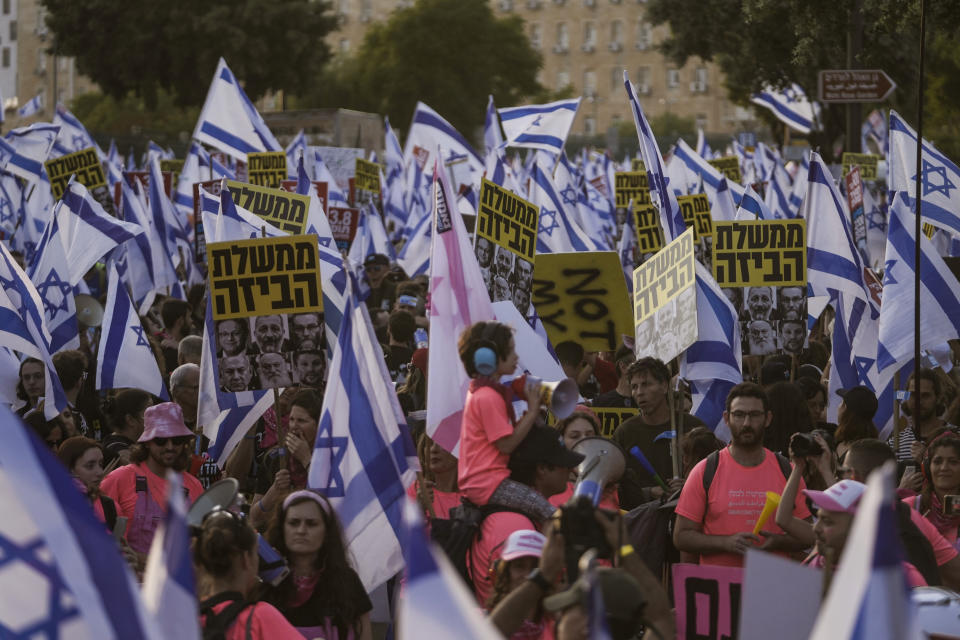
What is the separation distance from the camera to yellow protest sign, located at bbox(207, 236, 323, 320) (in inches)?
322

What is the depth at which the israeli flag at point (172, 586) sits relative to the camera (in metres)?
3.37

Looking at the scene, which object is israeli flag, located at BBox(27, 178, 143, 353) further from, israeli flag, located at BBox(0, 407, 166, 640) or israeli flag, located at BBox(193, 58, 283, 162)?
israeli flag, located at BBox(0, 407, 166, 640)

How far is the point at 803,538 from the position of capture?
19.7 ft

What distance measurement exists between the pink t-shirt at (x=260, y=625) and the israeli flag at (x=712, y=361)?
14.1ft

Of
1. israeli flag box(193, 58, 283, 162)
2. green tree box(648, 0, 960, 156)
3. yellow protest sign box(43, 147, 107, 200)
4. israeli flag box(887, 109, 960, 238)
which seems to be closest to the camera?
israeli flag box(887, 109, 960, 238)

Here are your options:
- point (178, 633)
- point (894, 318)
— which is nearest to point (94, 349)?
point (894, 318)

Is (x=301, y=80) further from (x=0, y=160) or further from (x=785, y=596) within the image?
(x=785, y=596)

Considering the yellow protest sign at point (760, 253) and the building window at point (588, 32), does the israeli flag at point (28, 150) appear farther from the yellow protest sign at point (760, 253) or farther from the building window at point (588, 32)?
the building window at point (588, 32)

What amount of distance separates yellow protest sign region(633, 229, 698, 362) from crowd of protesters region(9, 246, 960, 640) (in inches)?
15.1

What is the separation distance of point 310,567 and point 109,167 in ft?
61.7

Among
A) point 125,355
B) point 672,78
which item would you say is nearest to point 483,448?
point 125,355

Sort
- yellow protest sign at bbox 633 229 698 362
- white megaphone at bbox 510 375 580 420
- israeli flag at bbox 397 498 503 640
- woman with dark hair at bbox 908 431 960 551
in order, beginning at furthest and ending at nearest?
yellow protest sign at bbox 633 229 698 362 → woman with dark hair at bbox 908 431 960 551 → white megaphone at bbox 510 375 580 420 → israeli flag at bbox 397 498 503 640

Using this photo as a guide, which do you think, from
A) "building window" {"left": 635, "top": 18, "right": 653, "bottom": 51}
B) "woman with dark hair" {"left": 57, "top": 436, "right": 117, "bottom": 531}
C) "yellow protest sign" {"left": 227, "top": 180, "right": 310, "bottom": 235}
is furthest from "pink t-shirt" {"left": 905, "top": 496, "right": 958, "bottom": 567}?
"building window" {"left": 635, "top": 18, "right": 653, "bottom": 51}

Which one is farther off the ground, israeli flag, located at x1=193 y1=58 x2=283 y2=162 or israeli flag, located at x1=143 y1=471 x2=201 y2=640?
israeli flag, located at x1=193 y1=58 x2=283 y2=162
